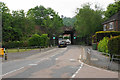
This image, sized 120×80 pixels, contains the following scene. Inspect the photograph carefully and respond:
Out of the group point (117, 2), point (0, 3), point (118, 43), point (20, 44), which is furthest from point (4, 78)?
point (117, 2)

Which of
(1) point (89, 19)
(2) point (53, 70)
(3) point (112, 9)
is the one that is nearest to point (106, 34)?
(1) point (89, 19)

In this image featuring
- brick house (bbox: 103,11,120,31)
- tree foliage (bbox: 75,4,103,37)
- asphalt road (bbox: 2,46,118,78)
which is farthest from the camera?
tree foliage (bbox: 75,4,103,37)

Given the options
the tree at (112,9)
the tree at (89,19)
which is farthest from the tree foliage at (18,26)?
the tree at (112,9)

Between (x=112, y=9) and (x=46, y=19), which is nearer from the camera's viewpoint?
(x=112, y=9)

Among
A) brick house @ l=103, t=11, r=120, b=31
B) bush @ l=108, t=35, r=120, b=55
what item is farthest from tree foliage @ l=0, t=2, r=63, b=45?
bush @ l=108, t=35, r=120, b=55

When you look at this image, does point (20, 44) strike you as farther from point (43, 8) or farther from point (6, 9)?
point (43, 8)

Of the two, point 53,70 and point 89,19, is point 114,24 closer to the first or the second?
point 89,19

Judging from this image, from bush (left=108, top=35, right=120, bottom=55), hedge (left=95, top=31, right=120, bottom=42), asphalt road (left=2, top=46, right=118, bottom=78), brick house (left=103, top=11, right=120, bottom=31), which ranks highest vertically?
brick house (left=103, top=11, right=120, bottom=31)

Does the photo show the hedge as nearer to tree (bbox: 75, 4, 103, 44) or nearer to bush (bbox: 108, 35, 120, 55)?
bush (bbox: 108, 35, 120, 55)

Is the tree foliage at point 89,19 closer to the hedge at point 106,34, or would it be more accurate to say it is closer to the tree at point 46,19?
the tree at point 46,19

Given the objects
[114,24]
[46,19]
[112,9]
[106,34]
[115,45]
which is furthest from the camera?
A: [46,19]

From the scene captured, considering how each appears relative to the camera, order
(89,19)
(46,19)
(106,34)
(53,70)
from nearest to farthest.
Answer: (53,70), (106,34), (89,19), (46,19)

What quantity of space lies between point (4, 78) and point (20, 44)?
37475 mm

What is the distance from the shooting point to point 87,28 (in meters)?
56.5
